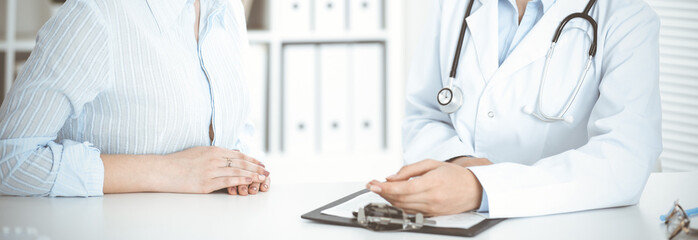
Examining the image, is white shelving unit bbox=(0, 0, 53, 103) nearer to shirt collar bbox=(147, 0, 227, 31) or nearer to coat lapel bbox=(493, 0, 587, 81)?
shirt collar bbox=(147, 0, 227, 31)

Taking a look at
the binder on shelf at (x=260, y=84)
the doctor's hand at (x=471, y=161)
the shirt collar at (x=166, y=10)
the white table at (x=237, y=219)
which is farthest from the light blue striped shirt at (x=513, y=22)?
the binder on shelf at (x=260, y=84)

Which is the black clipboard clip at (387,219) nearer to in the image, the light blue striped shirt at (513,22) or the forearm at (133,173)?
the forearm at (133,173)

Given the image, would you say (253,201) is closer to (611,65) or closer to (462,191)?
(462,191)

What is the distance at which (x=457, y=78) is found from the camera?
1.22 m

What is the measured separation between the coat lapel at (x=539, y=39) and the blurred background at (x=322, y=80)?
1.34 metres

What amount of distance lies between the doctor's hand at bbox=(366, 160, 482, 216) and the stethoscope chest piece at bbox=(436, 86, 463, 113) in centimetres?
34

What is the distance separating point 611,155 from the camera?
90 centimetres

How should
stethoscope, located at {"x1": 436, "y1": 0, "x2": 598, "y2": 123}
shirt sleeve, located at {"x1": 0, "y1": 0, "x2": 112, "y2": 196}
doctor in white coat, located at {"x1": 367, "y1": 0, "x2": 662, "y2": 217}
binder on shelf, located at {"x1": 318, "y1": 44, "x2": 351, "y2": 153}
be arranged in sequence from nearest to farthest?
doctor in white coat, located at {"x1": 367, "y1": 0, "x2": 662, "y2": 217}
shirt sleeve, located at {"x1": 0, "y1": 0, "x2": 112, "y2": 196}
stethoscope, located at {"x1": 436, "y1": 0, "x2": 598, "y2": 123}
binder on shelf, located at {"x1": 318, "y1": 44, "x2": 351, "y2": 153}

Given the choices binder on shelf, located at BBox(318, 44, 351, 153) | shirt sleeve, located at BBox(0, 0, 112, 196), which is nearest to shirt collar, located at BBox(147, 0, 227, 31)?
shirt sleeve, located at BBox(0, 0, 112, 196)

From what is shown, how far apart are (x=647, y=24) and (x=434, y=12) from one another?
484 millimetres

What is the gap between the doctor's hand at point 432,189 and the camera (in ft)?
2.60

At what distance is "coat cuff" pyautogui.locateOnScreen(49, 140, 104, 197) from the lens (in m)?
0.99

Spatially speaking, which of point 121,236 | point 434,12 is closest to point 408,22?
point 434,12

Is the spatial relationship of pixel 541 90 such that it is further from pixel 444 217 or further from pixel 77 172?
pixel 77 172
